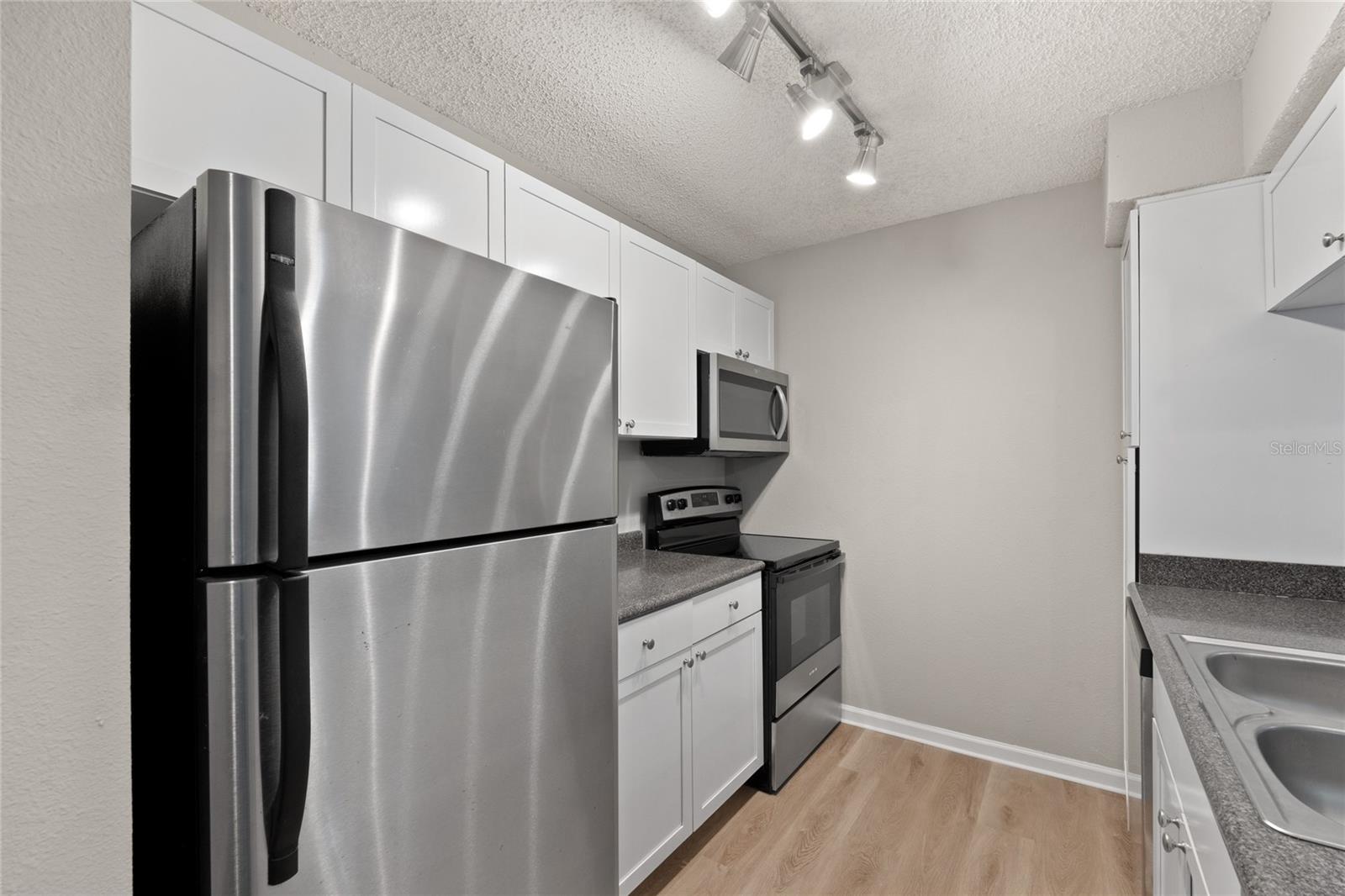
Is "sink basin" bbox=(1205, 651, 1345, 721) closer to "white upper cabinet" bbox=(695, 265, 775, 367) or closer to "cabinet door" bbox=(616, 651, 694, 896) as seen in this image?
"cabinet door" bbox=(616, 651, 694, 896)

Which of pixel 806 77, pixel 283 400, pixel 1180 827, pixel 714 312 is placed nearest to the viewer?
pixel 283 400

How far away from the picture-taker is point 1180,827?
3.59 feet

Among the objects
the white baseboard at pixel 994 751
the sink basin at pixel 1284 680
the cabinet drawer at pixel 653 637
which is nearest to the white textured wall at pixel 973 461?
the white baseboard at pixel 994 751

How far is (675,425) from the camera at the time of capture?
97.6 inches

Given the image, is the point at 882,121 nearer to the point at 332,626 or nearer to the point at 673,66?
the point at 673,66

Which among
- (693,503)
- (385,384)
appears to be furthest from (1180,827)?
(693,503)

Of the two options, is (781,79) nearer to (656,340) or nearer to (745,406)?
(656,340)

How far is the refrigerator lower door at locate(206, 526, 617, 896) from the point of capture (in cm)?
78

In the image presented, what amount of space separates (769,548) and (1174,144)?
6.59ft

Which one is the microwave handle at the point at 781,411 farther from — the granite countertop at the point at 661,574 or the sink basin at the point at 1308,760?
the sink basin at the point at 1308,760

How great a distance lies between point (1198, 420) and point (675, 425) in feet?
5.55

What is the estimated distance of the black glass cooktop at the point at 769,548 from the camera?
8.29 feet

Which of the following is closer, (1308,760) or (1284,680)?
(1308,760)

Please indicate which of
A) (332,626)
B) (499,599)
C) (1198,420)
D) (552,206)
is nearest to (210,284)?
(332,626)
